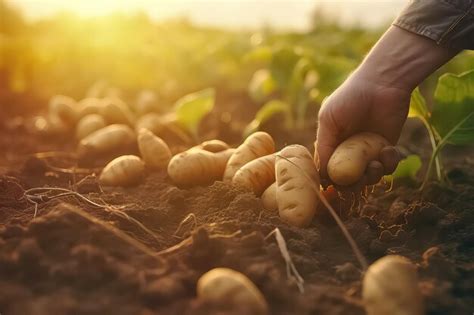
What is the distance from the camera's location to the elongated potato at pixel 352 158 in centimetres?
228

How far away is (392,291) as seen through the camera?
1578mm

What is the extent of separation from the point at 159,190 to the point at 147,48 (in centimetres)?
443

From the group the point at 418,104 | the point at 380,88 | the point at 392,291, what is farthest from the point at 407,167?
the point at 392,291

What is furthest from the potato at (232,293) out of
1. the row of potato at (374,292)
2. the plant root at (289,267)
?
the plant root at (289,267)

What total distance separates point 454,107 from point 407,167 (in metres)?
0.40

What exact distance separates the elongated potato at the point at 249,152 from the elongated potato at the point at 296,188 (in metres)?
0.33

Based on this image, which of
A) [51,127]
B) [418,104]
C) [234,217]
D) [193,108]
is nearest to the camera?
[234,217]

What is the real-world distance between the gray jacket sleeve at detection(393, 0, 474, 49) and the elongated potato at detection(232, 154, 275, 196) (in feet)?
2.84

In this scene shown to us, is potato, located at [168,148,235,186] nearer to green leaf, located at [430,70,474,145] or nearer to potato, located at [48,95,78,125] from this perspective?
green leaf, located at [430,70,474,145]

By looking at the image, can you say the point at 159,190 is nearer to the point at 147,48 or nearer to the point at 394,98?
the point at 394,98

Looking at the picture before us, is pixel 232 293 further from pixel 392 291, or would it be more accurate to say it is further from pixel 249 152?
pixel 249 152

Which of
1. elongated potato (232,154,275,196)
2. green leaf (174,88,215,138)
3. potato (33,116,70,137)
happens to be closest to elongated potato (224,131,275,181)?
elongated potato (232,154,275,196)

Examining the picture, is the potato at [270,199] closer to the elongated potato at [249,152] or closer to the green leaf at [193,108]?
the elongated potato at [249,152]

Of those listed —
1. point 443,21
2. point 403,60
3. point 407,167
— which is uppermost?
point 443,21
